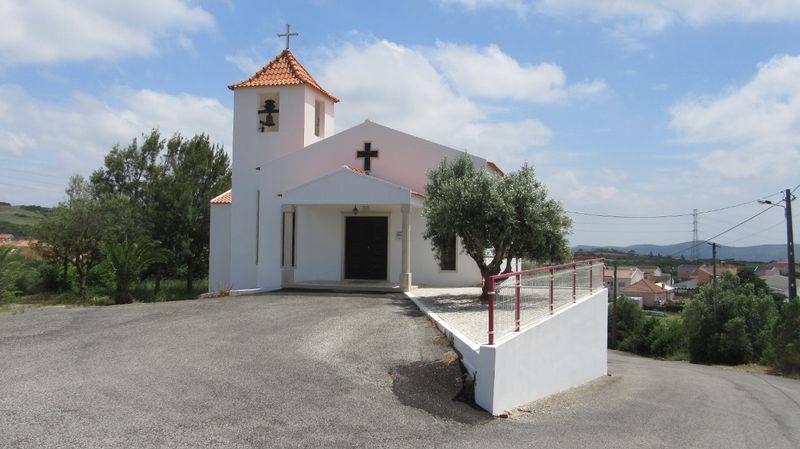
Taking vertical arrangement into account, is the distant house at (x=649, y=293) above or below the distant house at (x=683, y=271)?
below

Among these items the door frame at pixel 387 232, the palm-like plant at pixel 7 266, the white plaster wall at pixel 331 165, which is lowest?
the palm-like plant at pixel 7 266

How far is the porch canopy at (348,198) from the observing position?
1730 centimetres

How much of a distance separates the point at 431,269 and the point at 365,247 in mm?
2245

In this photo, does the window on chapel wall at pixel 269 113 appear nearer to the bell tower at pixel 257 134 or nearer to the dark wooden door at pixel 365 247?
the bell tower at pixel 257 134

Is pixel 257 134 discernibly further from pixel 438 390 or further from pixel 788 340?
pixel 788 340

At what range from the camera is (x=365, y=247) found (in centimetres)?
1966

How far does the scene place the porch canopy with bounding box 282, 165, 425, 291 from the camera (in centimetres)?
1730

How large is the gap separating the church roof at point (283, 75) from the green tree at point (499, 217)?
26.6 feet

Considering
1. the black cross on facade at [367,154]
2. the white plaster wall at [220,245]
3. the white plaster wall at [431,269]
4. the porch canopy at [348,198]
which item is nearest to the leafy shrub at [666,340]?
the white plaster wall at [431,269]

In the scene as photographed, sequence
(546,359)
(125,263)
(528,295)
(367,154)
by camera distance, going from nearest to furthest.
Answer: (528,295) → (546,359) → (125,263) → (367,154)

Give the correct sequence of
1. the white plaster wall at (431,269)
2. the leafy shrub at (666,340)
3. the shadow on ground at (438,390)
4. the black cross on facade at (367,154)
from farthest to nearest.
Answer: the leafy shrub at (666,340)
the black cross on facade at (367,154)
the white plaster wall at (431,269)
the shadow on ground at (438,390)

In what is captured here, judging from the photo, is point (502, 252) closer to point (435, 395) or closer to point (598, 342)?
point (598, 342)

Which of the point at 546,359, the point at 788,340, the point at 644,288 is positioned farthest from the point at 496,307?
the point at 644,288

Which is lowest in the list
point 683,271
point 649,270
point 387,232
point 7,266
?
point 683,271
